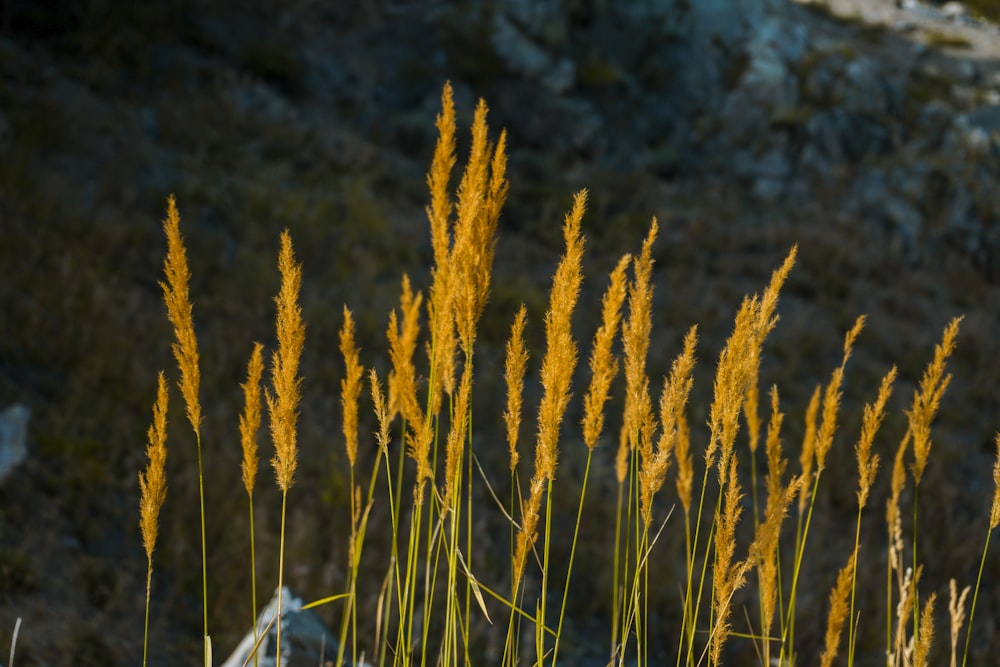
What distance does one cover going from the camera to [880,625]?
5.08 metres

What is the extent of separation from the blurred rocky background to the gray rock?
0.45 feet

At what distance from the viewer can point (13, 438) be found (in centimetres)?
464

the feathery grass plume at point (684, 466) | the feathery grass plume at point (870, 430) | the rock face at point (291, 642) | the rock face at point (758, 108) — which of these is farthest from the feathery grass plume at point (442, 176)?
the rock face at point (758, 108)

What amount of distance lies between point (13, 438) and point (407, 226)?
A: 522 centimetres

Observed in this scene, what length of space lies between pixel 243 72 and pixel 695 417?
7761 mm

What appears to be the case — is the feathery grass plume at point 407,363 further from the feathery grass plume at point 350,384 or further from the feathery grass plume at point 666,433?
the feathery grass plume at point 666,433

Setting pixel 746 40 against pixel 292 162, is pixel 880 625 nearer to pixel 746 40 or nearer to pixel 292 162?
pixel 292 162

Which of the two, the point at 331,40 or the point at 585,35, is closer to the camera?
the point at 331,40

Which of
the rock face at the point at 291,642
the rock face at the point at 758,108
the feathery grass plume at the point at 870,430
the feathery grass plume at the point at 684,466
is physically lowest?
the rock face at the point at 291,642

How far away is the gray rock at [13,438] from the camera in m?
4.50

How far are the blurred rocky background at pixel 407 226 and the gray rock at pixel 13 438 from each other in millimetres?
137

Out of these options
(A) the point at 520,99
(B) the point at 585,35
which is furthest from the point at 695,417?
(B) the point at 585,35

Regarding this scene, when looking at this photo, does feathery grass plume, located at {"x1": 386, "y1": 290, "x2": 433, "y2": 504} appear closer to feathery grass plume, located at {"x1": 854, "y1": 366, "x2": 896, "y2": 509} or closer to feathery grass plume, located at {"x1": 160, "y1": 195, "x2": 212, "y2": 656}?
feathery grass plume, located at {"x1": 160, "y1": 195, "x2": 212, "y2": 656}

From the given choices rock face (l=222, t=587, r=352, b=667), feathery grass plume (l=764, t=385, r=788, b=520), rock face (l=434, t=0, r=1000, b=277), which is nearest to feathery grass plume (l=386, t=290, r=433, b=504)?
feathery grass plume (l=764, t=385, r=788, b=520)
